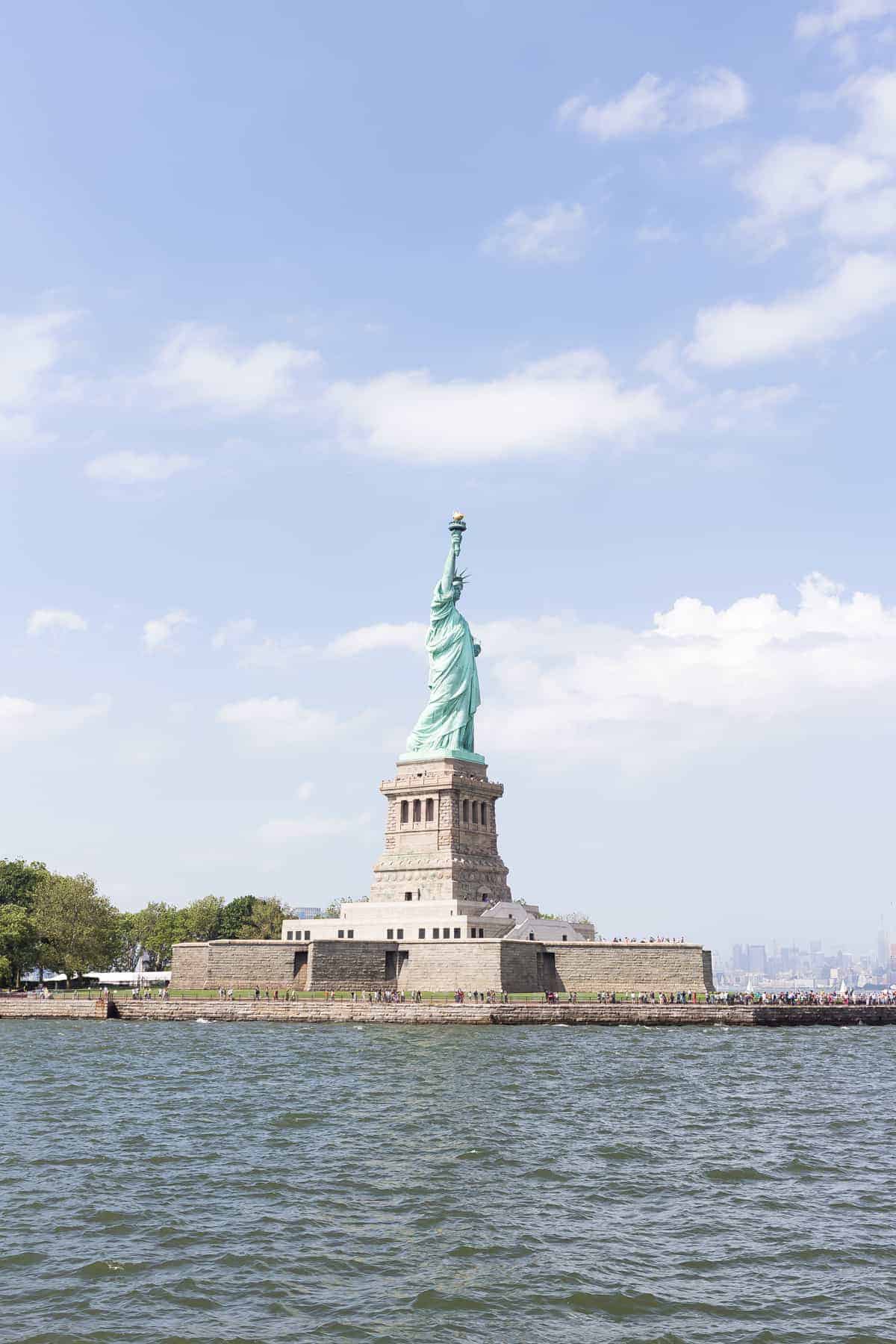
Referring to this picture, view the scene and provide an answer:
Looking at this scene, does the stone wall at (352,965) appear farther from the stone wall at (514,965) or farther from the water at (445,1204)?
the water at (445,1204)

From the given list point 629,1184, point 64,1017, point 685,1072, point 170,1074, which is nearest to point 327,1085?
point 170,1074

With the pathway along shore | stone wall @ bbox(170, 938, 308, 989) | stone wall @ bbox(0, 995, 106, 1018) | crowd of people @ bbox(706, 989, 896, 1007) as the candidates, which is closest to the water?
the pathway along shore

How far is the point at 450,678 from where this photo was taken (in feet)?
337

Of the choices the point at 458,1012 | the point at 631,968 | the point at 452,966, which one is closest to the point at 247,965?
the point at 452,966

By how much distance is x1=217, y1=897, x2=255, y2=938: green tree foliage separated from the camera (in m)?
124

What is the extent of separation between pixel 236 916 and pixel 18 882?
23280mm

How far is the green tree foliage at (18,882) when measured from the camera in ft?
360

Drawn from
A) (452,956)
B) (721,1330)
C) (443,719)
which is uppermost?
(443,719)

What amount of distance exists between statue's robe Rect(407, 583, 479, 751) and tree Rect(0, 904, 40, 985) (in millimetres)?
34006

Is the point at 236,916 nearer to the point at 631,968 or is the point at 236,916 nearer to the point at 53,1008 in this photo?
the point at 53,1008

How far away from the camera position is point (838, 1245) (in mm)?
25344

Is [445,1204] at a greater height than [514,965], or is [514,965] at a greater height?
[514,965]

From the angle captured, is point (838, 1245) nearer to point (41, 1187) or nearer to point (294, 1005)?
point (41, 1187)

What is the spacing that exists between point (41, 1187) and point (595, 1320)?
15.2 m
